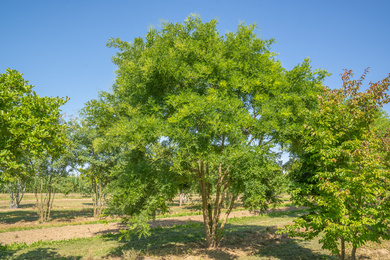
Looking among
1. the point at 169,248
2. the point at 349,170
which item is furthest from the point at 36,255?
the point at 349,170

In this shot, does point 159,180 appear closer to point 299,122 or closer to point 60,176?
point 299,122

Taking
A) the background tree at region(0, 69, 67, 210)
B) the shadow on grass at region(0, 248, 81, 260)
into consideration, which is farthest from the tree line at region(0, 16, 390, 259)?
the shadow on grass at region(0, 248, 81, 260)

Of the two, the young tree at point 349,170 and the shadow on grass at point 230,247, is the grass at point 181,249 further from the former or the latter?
the young tree at point 349,170

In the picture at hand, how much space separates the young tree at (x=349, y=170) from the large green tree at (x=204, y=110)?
5.57 ft

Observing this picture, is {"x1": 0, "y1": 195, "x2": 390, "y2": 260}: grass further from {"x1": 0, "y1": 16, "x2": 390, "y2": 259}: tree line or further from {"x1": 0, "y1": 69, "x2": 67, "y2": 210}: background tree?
{"x1": 0, "y1": 69, "x2": 67, "y2": 210}: background tree

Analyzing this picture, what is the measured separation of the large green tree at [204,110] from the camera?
9.56m

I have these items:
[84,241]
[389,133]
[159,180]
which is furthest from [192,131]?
[84,241]

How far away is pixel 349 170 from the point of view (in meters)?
7.29

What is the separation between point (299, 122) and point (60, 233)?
18949mm

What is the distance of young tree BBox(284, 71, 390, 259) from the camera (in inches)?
283

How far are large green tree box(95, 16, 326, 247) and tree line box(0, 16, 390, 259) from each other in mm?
56

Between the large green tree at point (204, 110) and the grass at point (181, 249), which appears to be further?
the grass at point (181, 249)

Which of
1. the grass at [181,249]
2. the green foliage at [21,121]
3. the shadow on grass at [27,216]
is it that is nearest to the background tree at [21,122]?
the green foliage at [21,121]

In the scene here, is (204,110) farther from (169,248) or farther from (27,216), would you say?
(27,216)
